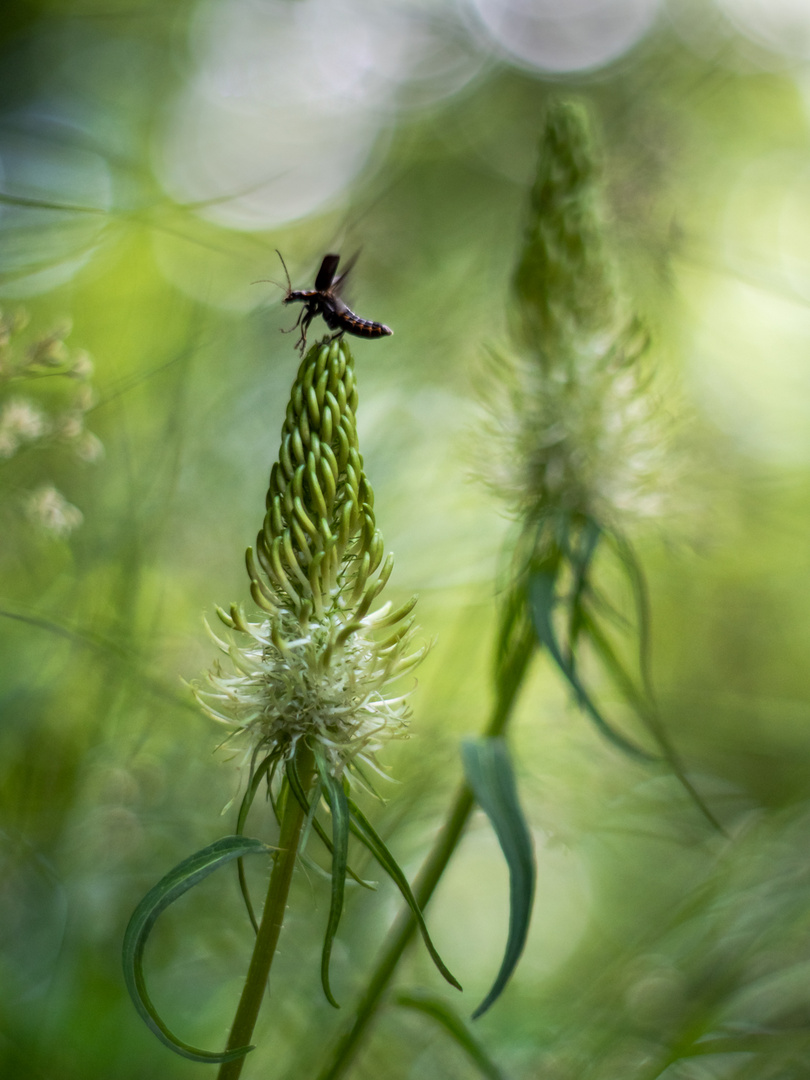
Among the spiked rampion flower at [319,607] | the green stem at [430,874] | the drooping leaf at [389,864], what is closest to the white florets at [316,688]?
the spiked rampion flower at [319,607]

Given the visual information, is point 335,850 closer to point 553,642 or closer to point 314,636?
point 314,636

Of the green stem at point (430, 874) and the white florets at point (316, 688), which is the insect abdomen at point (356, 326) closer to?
the white florets at point (316, 688)

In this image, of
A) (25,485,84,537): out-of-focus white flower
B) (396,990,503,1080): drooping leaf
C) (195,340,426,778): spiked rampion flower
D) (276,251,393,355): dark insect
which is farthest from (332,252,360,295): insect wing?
(396,990,503,1080): drooping leaf

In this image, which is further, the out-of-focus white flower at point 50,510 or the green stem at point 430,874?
the out-of-focus white flower at point 50,510

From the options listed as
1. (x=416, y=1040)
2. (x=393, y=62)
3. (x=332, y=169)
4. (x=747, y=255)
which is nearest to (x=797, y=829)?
(x=416, y=1040)

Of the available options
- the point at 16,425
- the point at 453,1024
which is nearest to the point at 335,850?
the point at 453,1024

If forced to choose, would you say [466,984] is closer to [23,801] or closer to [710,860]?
[710,860]
